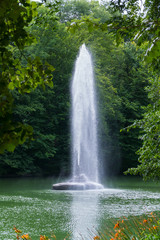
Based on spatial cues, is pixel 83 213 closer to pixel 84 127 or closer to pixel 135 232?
pixel 135 232

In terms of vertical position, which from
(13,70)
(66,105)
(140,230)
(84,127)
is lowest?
(140,230)

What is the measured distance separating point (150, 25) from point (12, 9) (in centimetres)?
134

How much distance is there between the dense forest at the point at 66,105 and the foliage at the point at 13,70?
68.7 ft

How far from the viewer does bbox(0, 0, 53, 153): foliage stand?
1523 millimetres

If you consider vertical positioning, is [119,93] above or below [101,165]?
above

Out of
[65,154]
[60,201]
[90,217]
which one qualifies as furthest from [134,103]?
[90,217]

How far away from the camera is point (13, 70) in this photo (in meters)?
1.92

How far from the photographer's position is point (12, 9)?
1.67m

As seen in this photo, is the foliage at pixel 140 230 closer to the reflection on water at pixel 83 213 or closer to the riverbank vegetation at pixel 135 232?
the riverbank vegetation at pixel 135 232

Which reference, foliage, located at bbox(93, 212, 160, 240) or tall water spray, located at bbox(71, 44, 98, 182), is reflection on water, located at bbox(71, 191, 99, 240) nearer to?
foliage, located at bbox(93, 212, 160, 240)


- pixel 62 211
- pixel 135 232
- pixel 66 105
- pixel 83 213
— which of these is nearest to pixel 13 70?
pixel 135 232

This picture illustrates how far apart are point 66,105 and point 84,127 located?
4.55 m

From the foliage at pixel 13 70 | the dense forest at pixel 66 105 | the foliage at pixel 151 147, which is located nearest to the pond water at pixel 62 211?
the foliage at pixel 151 147

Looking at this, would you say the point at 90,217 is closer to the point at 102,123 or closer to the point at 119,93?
the point at 102,123
